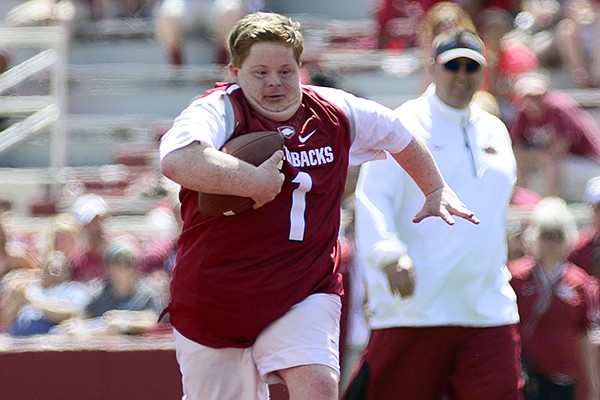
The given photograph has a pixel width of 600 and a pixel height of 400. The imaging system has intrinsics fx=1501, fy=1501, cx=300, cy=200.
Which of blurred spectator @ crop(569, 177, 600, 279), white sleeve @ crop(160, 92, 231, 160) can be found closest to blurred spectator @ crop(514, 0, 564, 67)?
blurred spectator @ crop(569, 177, 600, 279)

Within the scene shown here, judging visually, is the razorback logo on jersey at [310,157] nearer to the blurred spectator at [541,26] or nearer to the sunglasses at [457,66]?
the sunglasses at [457,66]

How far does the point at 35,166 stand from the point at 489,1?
432cm

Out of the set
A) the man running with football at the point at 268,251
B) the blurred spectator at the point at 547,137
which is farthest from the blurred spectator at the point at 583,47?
the man running with football at the point at 268,251

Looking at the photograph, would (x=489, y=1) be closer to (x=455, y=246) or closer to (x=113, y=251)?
(x=113, y=251)

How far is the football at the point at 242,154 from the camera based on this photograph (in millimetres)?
5242

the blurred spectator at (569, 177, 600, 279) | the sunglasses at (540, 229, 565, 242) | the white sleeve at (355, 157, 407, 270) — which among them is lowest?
the blurred spectator at (569, 177, 600, 279)

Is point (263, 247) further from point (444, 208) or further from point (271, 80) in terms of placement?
point (444, 208)

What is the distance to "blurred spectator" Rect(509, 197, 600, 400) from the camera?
780cm

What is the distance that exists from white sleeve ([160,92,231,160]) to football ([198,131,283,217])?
66 mm

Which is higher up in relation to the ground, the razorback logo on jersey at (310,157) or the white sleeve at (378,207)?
the razorback logo on jersey at (310,157)

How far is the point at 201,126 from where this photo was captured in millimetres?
5191

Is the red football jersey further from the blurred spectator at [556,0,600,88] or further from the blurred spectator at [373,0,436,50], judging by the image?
the blurred spectator at [373,0,436,50]

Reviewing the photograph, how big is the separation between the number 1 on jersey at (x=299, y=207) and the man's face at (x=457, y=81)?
5.28 ft

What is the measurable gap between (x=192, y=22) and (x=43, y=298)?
4.23 meters
